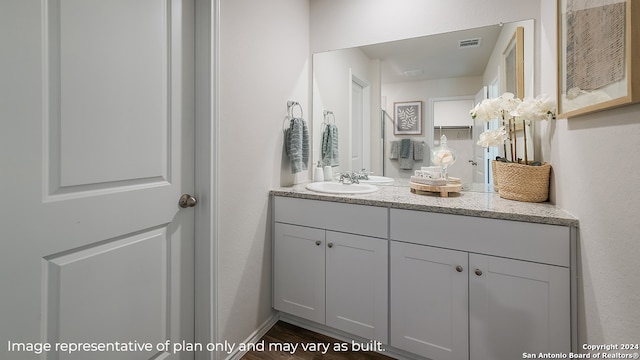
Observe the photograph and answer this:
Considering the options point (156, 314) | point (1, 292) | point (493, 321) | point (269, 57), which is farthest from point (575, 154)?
point (1, 292)

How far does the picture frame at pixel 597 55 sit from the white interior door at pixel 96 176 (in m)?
1.59

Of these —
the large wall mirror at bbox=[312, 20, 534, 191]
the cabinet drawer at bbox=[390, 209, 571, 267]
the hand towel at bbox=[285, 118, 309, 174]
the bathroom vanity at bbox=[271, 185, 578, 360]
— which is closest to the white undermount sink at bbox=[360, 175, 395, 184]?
the large wall mirror at bbox=[312, 20, 534, 191]

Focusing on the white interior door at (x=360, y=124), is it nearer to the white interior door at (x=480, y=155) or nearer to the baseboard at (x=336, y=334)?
the white interior door at (x=480, y=155)

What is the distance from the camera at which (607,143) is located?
884 mm

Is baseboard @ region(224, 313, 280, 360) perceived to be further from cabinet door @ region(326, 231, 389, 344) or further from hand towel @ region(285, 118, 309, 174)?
hand towel @ region(285, 118, 309, 174)

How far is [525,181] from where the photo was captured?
57.5 inches

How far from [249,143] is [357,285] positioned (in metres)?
1.05

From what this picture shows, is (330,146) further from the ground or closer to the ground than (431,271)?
further from the ground

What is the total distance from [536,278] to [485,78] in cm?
125

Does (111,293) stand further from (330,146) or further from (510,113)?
(510,113)

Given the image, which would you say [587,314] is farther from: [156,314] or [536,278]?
[156,314]

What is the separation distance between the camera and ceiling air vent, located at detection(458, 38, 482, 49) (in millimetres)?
1811

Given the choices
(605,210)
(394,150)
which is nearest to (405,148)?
(394,150)

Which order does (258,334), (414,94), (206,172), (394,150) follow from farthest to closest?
(394,150), (414,94), (258,334), (206,172)
